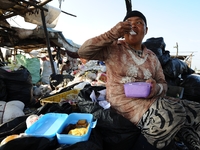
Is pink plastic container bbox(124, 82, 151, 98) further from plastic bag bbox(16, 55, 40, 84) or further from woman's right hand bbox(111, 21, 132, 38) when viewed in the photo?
plastic bag bbox(16, 55, 40, 84)

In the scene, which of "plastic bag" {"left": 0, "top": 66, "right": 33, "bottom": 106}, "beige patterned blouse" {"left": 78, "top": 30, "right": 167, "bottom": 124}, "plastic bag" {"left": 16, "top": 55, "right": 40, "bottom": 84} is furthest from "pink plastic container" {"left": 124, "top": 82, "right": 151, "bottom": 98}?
"plastic bag" {"left": 16, "top": 55, "right": 40, "bottom": 84}

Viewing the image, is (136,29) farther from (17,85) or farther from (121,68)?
(17,85)

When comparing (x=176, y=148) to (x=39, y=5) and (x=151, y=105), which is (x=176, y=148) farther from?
(x=39, y=5)

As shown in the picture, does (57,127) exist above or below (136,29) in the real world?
below

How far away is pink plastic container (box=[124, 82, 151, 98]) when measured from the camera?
4.21 feet

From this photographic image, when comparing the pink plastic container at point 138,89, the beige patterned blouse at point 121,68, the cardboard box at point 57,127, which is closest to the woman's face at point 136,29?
the beige patterned blouse at point 121,68

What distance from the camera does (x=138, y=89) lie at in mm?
1301

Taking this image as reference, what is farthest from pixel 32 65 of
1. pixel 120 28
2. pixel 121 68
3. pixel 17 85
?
pixel 120 28

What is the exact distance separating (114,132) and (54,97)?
1283 mm

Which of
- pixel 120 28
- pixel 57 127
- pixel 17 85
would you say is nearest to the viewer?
pixel 57 127

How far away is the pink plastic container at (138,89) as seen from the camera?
128cm

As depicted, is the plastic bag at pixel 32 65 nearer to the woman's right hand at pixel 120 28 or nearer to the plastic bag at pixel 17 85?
the plastic bag at pixel 17 85

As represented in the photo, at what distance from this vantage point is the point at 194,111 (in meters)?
1.39

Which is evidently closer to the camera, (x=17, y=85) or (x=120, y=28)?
(x=120, y=28)
